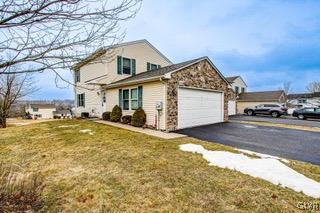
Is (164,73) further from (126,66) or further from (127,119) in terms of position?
(126,66)

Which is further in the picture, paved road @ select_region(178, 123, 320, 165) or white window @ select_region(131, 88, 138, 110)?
white window @ select_region(131, 88, 138, 110)

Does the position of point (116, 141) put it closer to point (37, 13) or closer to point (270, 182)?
point (270, 182)

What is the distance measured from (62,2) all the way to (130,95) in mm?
12108

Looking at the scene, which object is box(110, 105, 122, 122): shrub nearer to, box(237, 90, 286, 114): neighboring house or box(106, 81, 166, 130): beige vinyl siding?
box(106, 81, 166, 130): beige vinyl siding

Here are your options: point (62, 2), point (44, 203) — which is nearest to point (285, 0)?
point (62, 2)

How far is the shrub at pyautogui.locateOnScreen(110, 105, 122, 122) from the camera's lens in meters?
15.3

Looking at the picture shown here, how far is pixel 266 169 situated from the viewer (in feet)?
17.8

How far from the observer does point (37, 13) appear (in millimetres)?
2572

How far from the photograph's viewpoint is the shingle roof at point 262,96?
32.2 metres

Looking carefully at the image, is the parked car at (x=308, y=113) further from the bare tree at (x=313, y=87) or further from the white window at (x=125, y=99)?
the bare tree at (x=313, y=87)

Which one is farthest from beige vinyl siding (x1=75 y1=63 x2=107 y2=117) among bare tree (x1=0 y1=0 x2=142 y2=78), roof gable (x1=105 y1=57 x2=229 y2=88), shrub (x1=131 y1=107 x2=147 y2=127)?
bare tree (x1=0 y1=0 x2=142 y2=78)

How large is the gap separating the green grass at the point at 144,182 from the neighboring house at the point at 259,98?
27.7 meters

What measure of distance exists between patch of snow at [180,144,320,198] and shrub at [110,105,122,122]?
8946 millimetres

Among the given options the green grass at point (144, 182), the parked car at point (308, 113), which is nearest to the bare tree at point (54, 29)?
the green grass at point (144, 182)
